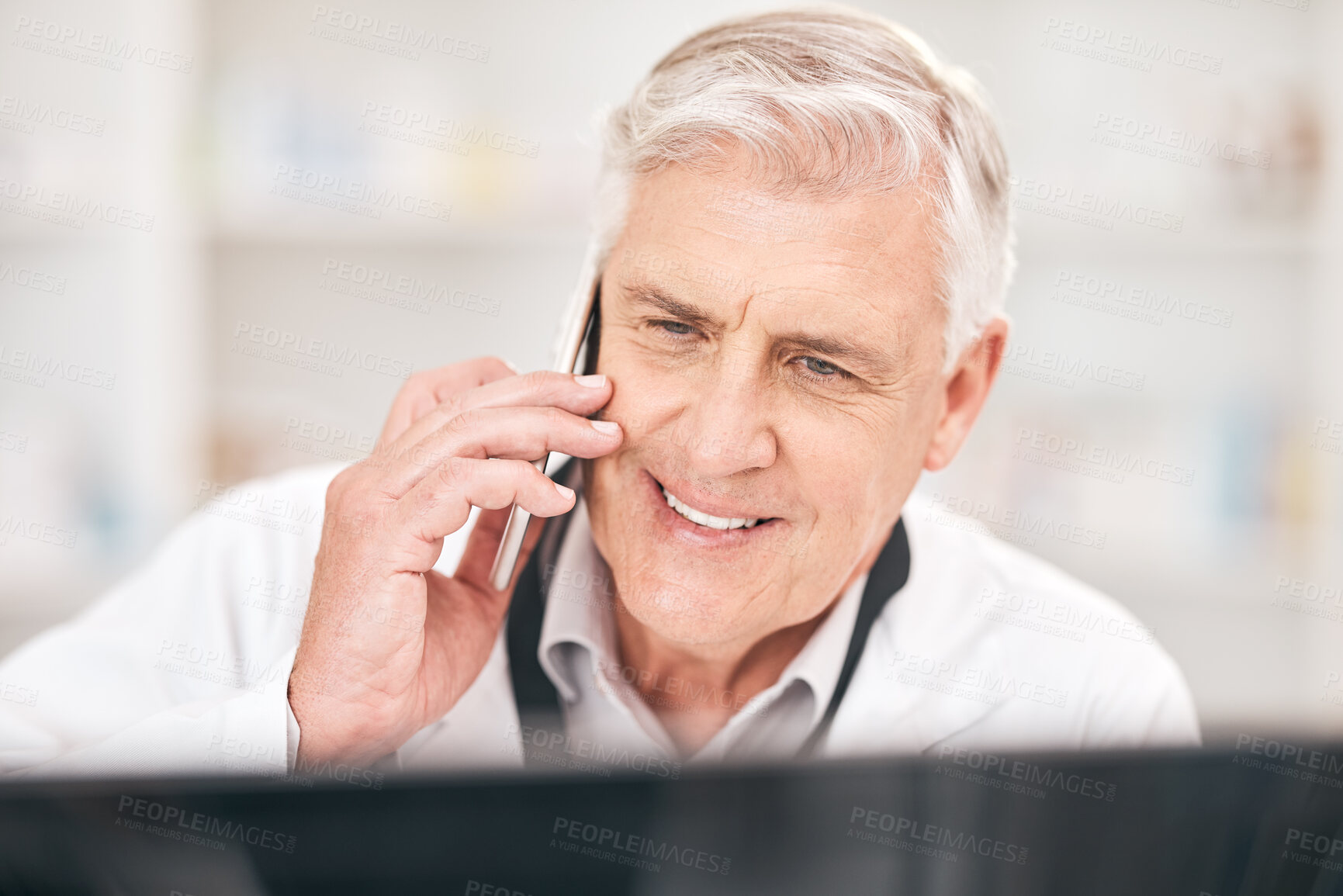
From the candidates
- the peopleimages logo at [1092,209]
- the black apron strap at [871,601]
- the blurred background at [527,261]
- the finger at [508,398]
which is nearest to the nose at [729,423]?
the finger at [508,398]

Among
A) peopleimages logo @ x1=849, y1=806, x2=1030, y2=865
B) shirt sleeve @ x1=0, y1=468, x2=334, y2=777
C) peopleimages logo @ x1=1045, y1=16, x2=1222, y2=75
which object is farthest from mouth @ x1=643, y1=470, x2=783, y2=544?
peopleimages logo @ x1=1045, y1=16, x2=1222, y2=75

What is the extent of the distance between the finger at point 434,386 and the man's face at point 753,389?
0.40 feet

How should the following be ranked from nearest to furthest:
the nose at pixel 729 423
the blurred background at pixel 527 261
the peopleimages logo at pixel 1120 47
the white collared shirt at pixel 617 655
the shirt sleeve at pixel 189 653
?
1. the shirt sleeve at pixel 189 653
2. the nose at pixel 729 423
3. the white collared shirt at pixel 617 655
4. the blurred background at pixel 527 261
5. the peopleimages logo at pixel 1120 47

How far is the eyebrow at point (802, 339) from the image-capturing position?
2.88 ft

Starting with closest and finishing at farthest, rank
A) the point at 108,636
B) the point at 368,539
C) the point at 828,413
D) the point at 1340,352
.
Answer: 1. the point at 368,539
2. the point at 828,413
3. the point at 108,636
4. the point at 1340,352

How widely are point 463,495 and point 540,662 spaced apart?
1.15 feet

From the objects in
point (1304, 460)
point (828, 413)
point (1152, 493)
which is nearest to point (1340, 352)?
point (1304, 460)

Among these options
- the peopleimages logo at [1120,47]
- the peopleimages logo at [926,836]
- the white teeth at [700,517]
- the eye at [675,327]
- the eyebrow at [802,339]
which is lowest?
the peopleimages logo at [926,836]

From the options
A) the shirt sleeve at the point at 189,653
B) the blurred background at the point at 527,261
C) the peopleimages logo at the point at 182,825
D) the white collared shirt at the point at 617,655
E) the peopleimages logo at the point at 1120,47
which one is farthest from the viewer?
the peopleimages logo at the point at 1120,47

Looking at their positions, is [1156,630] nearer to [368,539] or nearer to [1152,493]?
[1152,493]

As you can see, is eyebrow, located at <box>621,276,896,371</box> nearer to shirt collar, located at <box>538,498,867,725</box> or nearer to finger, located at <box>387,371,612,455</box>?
finger, located at <box>387,371,612,455</box>

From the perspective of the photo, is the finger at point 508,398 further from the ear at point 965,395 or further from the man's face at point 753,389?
the ear at point 965,395

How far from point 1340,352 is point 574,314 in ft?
6.57

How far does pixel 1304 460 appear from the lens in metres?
2.24
